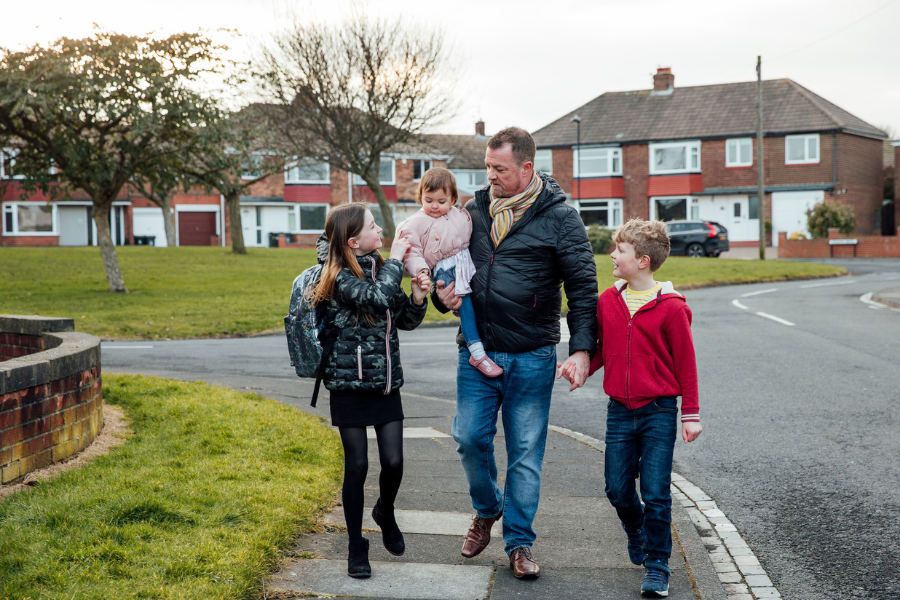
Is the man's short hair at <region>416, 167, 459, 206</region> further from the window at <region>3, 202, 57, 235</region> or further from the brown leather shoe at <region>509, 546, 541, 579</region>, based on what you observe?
the window at <region>3, 202, 57, 235</region>

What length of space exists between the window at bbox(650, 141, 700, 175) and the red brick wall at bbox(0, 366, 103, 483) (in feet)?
146

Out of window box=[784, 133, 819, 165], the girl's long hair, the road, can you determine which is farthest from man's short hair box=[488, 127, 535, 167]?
window box=[784, 133, 819, 165]

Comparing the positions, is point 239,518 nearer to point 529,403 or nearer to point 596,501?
point 529,403

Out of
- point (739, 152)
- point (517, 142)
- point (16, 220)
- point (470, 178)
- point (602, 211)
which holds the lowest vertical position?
point (517, 142)

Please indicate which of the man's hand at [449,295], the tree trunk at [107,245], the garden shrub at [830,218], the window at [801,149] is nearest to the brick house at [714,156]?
the window at [801,149]

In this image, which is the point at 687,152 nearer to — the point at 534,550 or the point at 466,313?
the point at 534,550

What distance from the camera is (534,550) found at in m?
4.24

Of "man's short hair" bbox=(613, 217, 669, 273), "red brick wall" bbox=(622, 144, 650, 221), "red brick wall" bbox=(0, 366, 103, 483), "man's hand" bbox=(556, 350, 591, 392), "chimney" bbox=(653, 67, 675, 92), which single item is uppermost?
"chimney" bbox=(653, 67, 675, 92)

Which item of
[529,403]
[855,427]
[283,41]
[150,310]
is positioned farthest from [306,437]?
[283,41]

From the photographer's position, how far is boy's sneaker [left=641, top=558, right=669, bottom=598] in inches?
143

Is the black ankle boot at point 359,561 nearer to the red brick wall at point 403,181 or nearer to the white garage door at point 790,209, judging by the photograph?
the white garage door at point 790,209

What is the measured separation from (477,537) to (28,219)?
54685 millimetres

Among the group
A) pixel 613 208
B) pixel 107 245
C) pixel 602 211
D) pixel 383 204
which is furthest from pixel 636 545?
pixel 602 211

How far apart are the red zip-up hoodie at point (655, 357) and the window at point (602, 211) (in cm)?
4600
